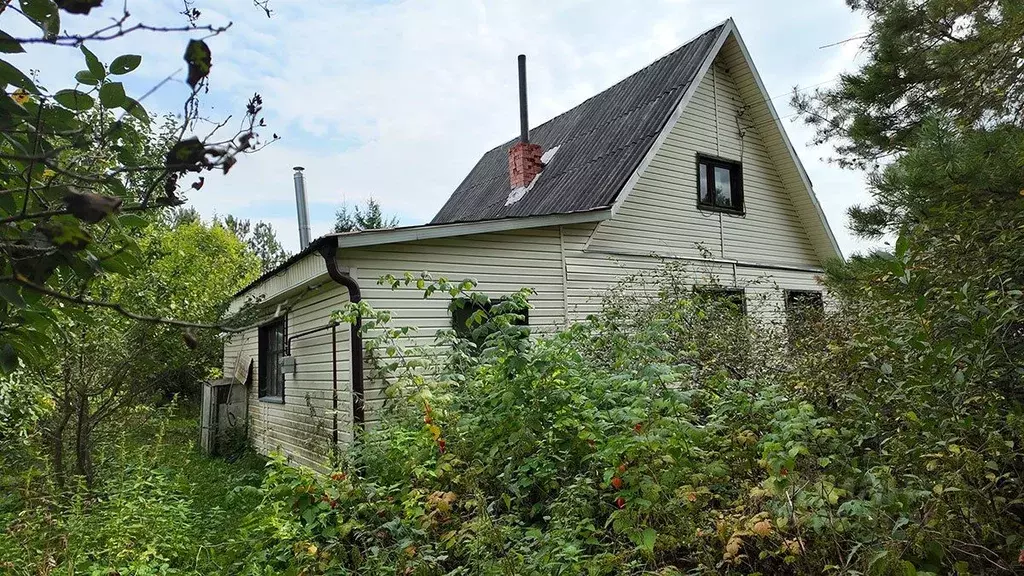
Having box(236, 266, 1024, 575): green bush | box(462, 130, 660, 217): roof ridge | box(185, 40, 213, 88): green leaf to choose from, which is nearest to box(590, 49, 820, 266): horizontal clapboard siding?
box(462, 130, 660, 217): roof ridge

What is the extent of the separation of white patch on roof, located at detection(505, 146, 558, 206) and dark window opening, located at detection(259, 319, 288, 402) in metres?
5.06

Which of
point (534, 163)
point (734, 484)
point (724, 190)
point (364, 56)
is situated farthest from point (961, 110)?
point (534, 163)

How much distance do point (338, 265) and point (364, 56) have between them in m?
2.27

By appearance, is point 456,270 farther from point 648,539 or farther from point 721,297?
point 648,539

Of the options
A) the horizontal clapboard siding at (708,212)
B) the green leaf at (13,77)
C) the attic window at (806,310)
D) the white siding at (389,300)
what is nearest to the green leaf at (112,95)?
the green leaf at (13,77)

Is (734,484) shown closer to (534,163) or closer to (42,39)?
(42,39)

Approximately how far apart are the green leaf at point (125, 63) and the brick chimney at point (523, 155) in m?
11.0

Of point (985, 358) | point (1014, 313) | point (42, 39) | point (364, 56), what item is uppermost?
point (364, 56)

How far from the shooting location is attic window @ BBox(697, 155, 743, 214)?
11055 mm

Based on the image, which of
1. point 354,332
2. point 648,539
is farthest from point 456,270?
point 648,539

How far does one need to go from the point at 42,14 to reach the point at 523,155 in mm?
11215

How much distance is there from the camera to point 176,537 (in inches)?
189

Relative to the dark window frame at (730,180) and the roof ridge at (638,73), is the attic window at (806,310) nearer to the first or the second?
the dark window frame at (730,180)

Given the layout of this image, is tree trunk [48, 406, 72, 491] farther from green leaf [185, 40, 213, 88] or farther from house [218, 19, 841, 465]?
green leaf [185, 40, 213, 88]
